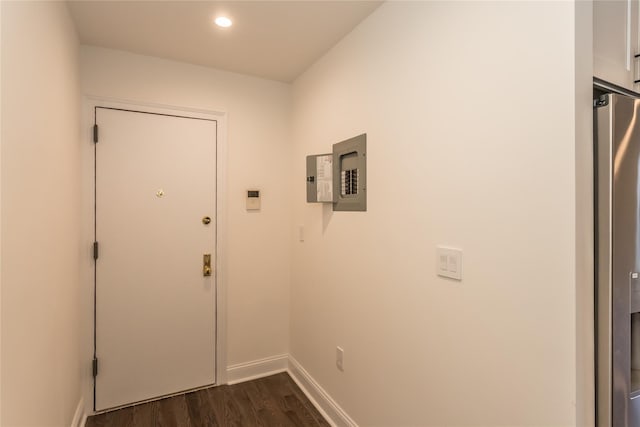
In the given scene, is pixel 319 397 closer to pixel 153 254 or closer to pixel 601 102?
pixel 153 254

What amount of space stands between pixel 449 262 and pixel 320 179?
3.63 ft

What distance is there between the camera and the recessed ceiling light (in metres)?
1.86

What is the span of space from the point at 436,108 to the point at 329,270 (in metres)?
1.26

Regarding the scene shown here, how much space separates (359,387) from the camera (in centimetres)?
192

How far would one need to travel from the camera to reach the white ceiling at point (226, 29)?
1756 mm

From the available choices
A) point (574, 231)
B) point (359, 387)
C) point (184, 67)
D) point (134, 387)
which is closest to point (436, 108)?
point (574, 231)

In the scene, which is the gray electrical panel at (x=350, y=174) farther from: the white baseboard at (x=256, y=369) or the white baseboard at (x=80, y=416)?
the white baseboard at (x=80, y=416)

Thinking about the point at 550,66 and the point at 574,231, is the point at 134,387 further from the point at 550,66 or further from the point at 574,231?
the point at 550,66

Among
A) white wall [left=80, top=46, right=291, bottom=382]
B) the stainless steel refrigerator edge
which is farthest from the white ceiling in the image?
the stainless steel refrigerator edge

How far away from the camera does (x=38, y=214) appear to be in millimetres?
1312

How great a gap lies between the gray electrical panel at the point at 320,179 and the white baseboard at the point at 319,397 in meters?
1.32

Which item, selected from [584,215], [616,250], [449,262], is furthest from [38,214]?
[616,250]

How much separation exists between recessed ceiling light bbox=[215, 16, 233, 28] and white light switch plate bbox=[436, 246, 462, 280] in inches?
66.0

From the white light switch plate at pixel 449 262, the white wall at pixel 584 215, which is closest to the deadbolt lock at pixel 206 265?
the white light switch plate at pixel 449 262
